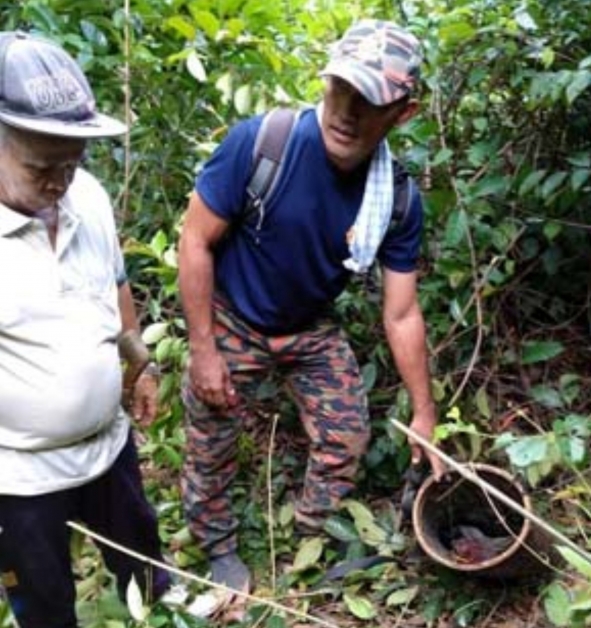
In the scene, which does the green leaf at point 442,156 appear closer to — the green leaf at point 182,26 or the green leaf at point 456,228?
the green leaf at point 456,228

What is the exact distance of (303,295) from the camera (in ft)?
8.23

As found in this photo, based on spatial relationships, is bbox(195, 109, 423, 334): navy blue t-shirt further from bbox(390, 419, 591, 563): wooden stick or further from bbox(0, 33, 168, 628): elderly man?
bbox(390, 419, 591, 563): wooden stick

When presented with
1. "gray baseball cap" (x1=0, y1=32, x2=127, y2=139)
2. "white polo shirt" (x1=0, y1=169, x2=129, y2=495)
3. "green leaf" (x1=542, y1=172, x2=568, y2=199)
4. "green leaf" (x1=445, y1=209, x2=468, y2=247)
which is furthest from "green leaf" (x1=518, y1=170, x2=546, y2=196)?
"gray baseball cap" (x1=0, y1=32, x2=127, y2=139)

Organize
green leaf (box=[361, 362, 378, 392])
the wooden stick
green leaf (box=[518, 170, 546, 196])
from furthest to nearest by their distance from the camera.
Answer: green leaf (box=[361, 362, 378, 392]) → green leaf (box=[518, 170, 546, 196]) → the wooden stick

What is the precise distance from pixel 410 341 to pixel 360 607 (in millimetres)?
691

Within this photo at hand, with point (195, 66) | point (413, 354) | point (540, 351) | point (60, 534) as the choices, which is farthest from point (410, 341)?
point (195, 66)

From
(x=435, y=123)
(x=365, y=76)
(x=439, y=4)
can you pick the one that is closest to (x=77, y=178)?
(x=365, y=76)

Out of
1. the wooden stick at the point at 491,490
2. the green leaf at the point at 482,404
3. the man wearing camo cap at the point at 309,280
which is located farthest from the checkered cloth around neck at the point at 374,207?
the wooden stick at the point at 491,490

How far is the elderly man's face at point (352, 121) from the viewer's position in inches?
86.4

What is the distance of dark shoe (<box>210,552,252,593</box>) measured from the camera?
2.76 metres

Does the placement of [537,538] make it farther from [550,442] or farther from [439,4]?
[439,4]

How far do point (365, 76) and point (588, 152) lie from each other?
85 cm

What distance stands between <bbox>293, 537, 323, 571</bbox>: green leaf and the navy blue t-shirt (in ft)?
2.10

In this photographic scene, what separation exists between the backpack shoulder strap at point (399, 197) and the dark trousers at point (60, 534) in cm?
80
